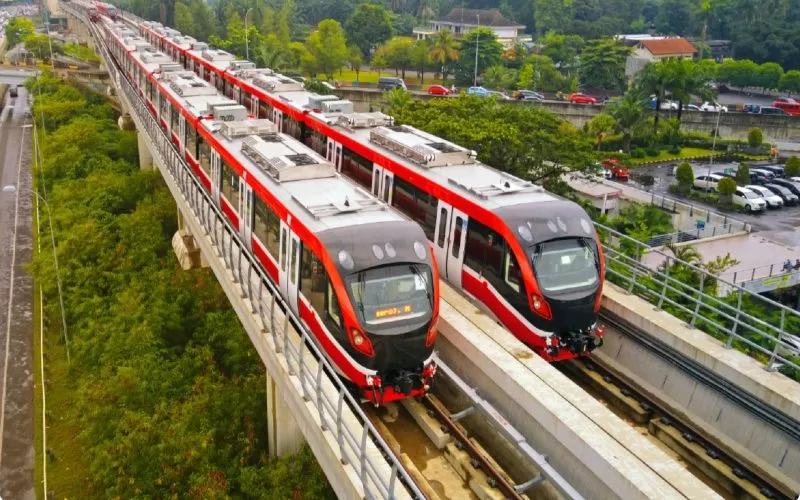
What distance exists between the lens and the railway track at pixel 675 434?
12180mm

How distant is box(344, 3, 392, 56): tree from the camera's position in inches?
3487

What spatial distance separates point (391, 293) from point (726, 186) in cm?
3366

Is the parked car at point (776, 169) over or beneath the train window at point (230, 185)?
beneath

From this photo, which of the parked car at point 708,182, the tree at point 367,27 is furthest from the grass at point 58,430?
the tree at point 367,27

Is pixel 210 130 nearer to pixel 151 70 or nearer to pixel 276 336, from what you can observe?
pixel 276 336

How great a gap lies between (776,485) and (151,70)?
3149 centimetres

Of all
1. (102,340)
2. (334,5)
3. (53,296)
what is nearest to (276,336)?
(102,340)

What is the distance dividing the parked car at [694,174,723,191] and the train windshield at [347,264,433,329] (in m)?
35.5

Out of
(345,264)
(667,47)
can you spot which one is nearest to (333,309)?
(345,264)

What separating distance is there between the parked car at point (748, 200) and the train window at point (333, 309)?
3462cm

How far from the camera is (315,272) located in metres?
13.1

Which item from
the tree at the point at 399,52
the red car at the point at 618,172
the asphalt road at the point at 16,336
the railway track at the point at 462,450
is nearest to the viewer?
the railway track at the point at 462,450

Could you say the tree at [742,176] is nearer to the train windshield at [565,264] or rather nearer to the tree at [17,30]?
the train windshield at [565,264]

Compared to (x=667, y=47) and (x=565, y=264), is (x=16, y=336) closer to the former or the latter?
(x=565, y=264)
